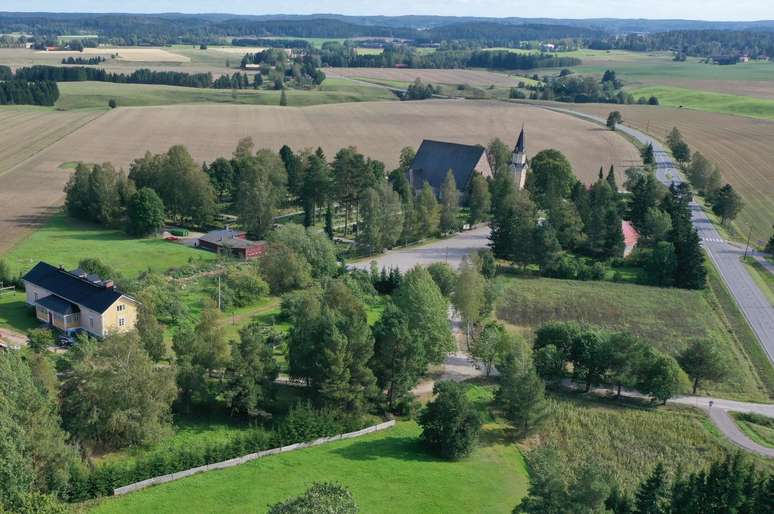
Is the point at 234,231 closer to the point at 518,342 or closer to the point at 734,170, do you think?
the point at 518,342

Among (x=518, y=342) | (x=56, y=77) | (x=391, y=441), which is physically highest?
(x=56, y=77)

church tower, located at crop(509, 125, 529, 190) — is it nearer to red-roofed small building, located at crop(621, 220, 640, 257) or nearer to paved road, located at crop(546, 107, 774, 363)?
red-roofed small building, located at crop(621, 220, 640, 257)

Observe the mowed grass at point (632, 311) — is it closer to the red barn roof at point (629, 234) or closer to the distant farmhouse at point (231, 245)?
the red barn roof at point (629, 234)

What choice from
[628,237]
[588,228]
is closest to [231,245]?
[588,228]

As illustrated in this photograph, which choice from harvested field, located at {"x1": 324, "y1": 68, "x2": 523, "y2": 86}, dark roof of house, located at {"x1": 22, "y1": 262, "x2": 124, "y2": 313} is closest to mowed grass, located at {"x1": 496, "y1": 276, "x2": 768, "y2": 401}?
dark roof of house, located at {"x1": 22, "y1": 262, "x2": 124, "y2": 313}

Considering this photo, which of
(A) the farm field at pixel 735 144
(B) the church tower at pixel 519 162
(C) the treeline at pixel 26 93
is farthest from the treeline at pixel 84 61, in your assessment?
(B) the church tower at pixel 519 162

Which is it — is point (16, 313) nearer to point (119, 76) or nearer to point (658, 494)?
point (658, 494)

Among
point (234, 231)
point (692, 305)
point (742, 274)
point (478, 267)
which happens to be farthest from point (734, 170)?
point (234, 231)
